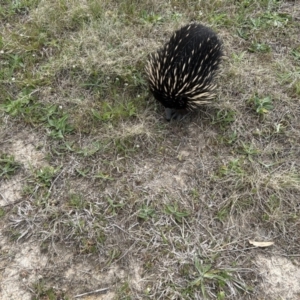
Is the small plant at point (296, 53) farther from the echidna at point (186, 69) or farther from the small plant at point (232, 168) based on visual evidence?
the small plant at point (232, 168)

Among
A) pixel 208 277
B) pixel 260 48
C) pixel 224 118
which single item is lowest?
pixel 208 277

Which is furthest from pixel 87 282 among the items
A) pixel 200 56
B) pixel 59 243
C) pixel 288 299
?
pixel 200 56

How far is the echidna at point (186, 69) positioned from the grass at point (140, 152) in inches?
8.3

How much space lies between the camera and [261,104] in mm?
2902

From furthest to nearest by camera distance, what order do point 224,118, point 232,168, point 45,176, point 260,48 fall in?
point 260,48, point 224,118, point 232,168, point 45,176

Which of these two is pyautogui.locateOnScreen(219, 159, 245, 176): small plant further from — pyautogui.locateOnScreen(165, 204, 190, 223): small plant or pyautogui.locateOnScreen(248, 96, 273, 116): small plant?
pyautogui.locateOnScreen(248, 96, 273, 116): small plant

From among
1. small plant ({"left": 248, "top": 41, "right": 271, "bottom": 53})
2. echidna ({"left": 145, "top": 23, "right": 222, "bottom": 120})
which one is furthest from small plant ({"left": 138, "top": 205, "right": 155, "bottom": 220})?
small plant ({"left": 248, "top": 41, "right": 271, "bottom": 53})

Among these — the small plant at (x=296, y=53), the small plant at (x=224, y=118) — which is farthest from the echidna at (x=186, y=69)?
the small plant at (x=296, y=53)

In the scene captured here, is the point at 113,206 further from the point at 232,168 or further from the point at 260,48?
the point at 260,48

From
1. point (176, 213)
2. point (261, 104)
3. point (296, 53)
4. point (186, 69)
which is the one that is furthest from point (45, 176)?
point (296, 53)

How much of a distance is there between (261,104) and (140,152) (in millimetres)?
989

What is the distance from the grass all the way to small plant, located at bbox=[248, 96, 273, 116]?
17 millimetres

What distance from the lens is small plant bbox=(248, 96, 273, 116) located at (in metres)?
2.88

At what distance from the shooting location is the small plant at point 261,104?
2.88 meters
